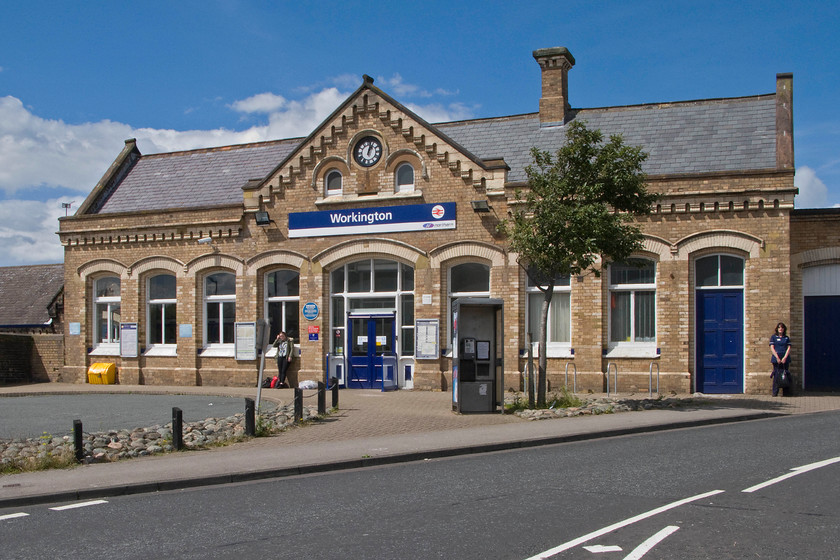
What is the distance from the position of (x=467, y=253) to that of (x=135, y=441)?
10.9 meters

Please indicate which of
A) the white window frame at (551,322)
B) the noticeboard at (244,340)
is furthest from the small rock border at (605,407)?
the noticeboard at (244,340)

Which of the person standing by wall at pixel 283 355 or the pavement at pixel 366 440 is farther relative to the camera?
the person standing by wall at pixel 283 355

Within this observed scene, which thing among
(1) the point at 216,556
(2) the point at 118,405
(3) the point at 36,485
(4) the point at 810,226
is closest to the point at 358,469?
(3) the point at 36,485

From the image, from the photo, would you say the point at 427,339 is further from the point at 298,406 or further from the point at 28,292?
the point at 28,292

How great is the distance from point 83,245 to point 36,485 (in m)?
18.2

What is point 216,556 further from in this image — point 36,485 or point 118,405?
point 118,405

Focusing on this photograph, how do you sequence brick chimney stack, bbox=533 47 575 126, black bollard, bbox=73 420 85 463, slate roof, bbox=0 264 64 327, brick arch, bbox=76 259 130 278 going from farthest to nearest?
1. slate roof, bbox=0 264 64 327
2. brick arch, bbox=76 259 130 278
3. brick chimney stack, bbox=533 47 575 126
4. black bollard, bbox=73 420 85 463

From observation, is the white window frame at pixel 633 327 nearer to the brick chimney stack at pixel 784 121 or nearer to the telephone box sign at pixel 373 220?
the brick chimney stack at pixel 784 121

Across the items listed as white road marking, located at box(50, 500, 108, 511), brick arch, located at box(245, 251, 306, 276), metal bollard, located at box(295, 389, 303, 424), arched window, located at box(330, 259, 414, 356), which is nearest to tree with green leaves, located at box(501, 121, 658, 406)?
metal bollard, located at box(295, 389, 303, 424)

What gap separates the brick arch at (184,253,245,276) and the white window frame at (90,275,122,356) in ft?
9.75

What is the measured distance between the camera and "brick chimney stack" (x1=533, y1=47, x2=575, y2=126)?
2503cm

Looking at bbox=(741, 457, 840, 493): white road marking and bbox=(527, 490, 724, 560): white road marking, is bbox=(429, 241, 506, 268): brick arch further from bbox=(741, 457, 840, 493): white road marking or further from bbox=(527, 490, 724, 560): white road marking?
bbox=(527, 490, 724, 560): white road marking

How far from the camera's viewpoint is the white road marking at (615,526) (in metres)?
6.36

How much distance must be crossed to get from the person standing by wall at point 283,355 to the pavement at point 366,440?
303cm
